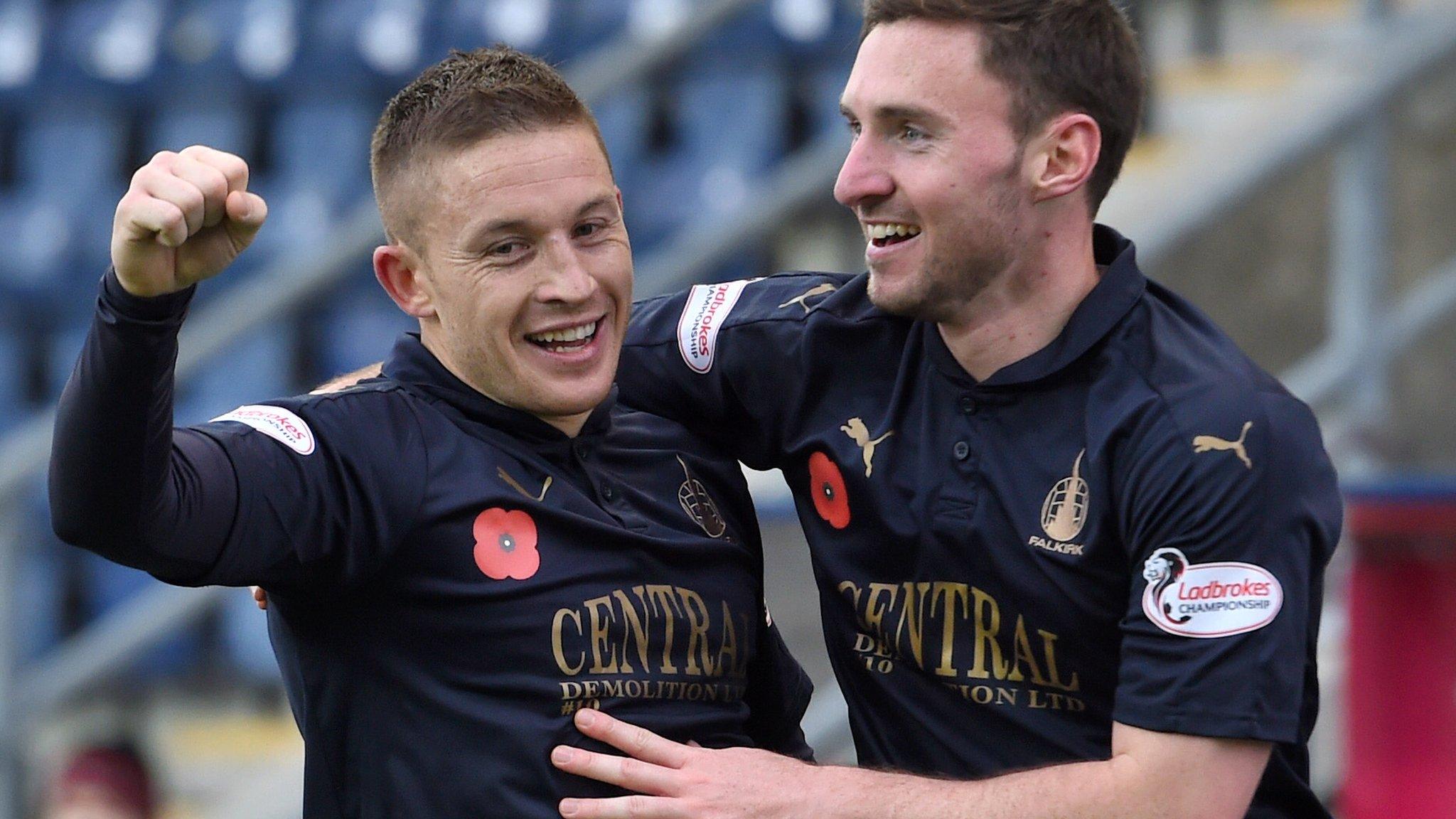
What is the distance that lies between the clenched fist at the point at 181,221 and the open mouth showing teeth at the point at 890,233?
2.92 feet

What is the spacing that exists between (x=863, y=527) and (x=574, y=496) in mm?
388

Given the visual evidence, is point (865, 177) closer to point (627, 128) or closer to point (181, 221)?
point (181, 221)

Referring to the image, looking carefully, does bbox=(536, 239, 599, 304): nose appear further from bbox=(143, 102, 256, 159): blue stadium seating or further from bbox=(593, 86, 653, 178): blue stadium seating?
bbox=(143, 102, 256, 159): blue stadium seating

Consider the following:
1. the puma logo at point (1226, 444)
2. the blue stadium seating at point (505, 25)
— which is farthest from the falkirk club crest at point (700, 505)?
the blue stadium seating at point (505, 25)

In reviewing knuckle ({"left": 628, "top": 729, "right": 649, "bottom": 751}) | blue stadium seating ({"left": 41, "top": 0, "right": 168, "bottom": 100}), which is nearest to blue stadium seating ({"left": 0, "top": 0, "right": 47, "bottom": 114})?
blue stadium seating ({"left": 41, "top": 0, "right": 168, "bottom": 100})

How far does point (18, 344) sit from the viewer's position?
6875 millimetres

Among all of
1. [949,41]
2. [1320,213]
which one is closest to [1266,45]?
[1320,213]

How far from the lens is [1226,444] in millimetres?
2207

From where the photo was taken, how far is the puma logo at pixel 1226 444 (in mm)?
2199

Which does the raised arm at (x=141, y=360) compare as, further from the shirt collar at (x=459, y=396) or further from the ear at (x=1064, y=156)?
the ear at (x=1064, y=156)

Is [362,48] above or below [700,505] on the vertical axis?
above

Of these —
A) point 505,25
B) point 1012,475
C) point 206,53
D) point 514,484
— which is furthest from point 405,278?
point 206,53

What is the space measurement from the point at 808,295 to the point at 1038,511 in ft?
1.66

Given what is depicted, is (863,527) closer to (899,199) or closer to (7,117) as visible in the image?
(899,199)
